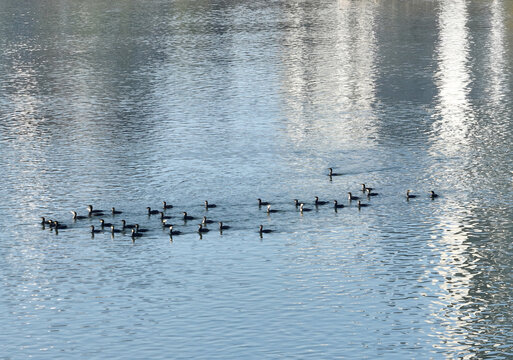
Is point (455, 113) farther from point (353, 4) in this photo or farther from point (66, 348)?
point (353, 4)

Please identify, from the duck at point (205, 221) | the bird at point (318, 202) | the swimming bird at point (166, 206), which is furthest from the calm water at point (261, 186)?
the swimming bird at point (166, 206)

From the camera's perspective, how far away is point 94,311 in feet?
205

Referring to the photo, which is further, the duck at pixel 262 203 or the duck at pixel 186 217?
the duck at pixel 262 203

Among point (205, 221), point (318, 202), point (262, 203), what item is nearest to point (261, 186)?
point (262, 203)

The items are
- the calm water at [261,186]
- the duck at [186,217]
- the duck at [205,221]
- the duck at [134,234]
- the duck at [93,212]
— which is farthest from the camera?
the duck at [93,212]

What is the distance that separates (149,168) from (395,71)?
44.0 meters

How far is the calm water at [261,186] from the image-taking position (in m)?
60.3

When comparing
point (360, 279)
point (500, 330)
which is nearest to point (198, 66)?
point (360, 279)

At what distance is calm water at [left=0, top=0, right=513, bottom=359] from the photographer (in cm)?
6028

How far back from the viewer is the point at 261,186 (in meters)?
83.6

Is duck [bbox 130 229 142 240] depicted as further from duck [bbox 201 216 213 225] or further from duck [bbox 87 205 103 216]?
duck [bbox 87 205 103 216]

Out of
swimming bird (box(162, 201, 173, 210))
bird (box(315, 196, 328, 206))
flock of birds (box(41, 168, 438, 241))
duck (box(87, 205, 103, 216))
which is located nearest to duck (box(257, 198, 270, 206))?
flock of birds (box(41, 168, 438, 241))

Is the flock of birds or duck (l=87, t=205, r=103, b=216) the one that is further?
duck (l=87, t=205, r=103, b=216)

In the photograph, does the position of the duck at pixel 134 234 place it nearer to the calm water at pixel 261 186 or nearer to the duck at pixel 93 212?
the calm water at pixel 261 186
